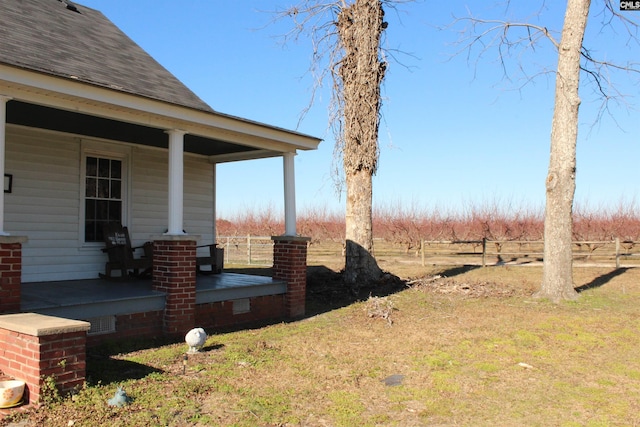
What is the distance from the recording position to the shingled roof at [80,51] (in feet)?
19.6

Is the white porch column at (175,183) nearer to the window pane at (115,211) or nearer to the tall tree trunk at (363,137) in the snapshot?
the window pane at (115,211)

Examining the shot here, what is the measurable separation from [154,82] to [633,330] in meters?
7.83

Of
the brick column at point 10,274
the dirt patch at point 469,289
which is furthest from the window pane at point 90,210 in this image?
the dirt patch at point 469,289

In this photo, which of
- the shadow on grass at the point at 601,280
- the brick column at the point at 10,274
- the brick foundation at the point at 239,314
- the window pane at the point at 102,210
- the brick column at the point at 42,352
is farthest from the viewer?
the shadow on grass at the point at 601,280

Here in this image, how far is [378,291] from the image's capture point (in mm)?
11328

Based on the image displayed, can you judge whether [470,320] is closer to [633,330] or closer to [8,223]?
[633,330]

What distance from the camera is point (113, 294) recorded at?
20.9 ft

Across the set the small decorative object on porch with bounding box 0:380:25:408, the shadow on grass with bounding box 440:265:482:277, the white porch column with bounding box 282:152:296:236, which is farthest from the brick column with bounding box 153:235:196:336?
the shadow on grass with bounding box 440:265:482:277

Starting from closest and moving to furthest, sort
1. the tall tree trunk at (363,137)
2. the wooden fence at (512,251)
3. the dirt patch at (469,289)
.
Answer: the dirt patch at (469,289), the tall tree trunk at (363,137), the wooden fence at (512,251)

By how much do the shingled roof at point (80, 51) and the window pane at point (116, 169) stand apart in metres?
1.57

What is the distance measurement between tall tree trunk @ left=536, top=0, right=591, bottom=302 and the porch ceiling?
5.91 metres

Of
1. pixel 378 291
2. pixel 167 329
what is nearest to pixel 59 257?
pixel 167 329

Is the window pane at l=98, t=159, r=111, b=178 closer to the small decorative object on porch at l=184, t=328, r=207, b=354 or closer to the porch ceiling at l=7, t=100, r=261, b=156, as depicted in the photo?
the porch ceiling at l=7, t=100, r=261, b=156

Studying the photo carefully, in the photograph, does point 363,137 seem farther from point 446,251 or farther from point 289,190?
point 446,251
